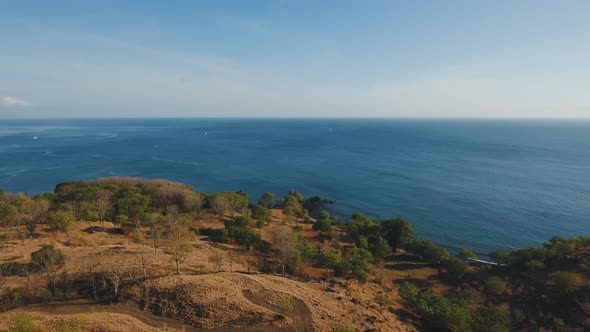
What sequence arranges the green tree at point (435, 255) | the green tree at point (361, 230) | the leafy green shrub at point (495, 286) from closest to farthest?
the leafy green shrub at point (495, 286), the green tree at point (435, 255), the green tree at point (361, 230)

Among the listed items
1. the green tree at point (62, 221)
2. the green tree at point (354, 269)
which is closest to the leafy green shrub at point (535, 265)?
the green tree at point (354, 269)

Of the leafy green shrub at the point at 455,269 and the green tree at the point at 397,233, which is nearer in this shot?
the leafy green shrub at the point at 455,269

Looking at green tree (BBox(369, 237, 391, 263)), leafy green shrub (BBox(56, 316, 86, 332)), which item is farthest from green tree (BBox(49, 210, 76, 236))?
green tree (BBox(369, 237, 391, 263))

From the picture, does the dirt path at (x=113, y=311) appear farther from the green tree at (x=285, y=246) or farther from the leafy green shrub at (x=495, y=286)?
the leafy green shrub at (x=495, y=286)

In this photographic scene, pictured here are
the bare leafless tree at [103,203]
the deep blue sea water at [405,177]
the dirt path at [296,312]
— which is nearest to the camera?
the dirt path at [296,312]

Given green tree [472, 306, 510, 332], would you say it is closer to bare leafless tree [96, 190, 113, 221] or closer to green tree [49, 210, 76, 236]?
green tree [49, 210, 76, 236]
